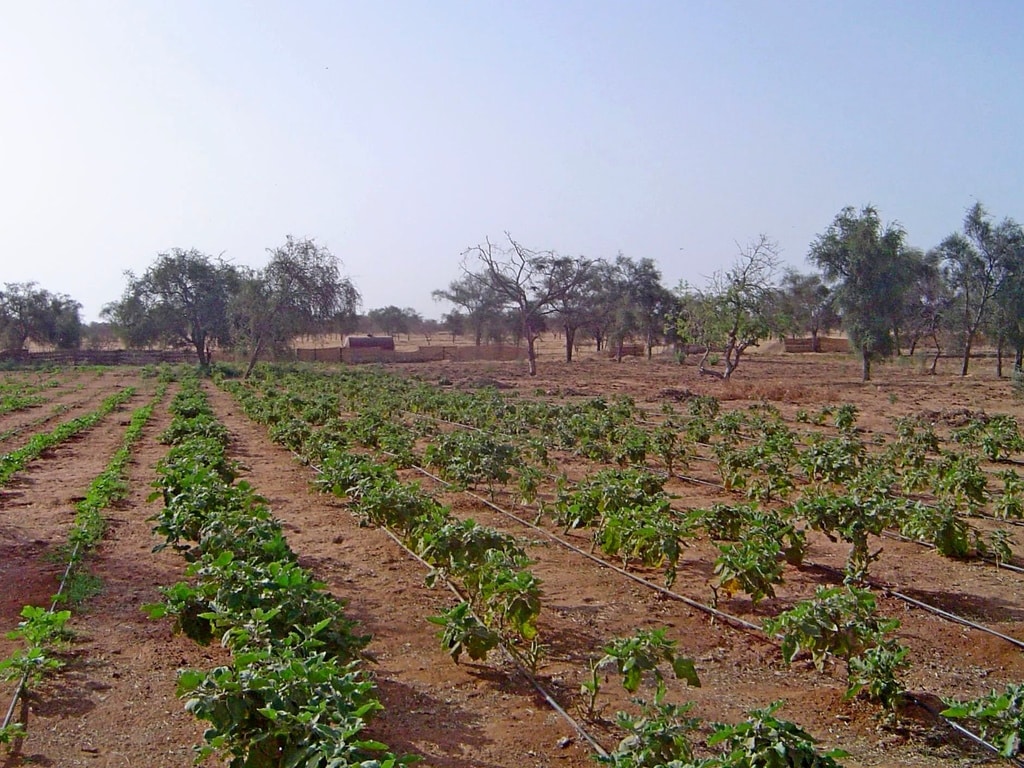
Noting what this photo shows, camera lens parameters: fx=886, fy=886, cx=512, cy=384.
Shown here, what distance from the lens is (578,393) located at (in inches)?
1216

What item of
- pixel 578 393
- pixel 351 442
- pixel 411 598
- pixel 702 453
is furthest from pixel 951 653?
pixel 578 393

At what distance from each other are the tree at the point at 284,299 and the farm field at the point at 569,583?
28722 mm

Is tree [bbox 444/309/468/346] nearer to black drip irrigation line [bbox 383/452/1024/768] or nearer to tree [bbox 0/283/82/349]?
tree [bbox 0/283/82/349]

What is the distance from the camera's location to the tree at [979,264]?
39.9 meters

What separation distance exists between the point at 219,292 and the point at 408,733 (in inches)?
1978

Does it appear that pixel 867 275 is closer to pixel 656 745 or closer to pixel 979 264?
pixel 979 264

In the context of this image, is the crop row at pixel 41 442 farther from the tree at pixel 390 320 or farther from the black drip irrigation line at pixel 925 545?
the tree at pixel 390 320

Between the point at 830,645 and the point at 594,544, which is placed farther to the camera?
the point at 594,544

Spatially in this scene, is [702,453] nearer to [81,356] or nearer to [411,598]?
[411,598]

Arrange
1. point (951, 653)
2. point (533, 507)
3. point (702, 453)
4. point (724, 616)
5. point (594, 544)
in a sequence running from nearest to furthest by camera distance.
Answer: point (951, 653)
point (724, 616)
point (594, 544)
point (533, 507)
point (702, 453)

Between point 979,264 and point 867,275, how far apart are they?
722 centimetres

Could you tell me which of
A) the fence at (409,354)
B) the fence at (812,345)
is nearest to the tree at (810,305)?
the fence at (812,345)

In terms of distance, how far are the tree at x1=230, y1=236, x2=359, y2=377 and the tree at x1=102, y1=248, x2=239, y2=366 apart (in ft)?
15.5

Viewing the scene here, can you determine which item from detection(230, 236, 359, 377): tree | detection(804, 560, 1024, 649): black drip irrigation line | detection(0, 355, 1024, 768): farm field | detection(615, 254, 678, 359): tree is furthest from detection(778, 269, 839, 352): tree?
detection(804, 560, 1024, 649): black drip irrigation line
